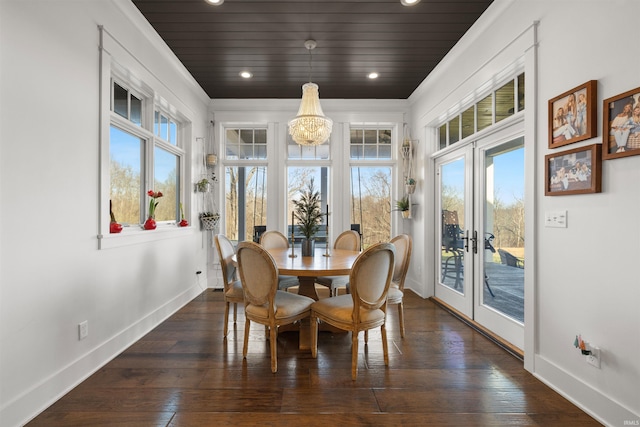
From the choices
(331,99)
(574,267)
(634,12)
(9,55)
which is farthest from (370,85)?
(9,55)

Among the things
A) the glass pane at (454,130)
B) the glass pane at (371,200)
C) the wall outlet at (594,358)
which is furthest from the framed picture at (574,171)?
the glass pane at (371,200)

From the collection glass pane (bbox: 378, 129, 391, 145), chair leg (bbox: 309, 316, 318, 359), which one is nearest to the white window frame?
chair leg (bbox: 309, 316, 318, 359)

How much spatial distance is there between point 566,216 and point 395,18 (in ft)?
7.10

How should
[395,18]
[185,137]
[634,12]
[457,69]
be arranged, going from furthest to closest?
[185,137] < [457,69] < [395,18] < [634,12]

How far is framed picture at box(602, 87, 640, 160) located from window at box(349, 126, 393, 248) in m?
3.22

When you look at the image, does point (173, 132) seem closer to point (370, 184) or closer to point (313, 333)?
point (370, 184)

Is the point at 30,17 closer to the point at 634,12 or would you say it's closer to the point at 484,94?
the point at 634,12

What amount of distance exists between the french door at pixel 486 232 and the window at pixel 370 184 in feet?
3.25

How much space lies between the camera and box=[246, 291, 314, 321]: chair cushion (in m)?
2.31

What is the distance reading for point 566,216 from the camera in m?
1.98

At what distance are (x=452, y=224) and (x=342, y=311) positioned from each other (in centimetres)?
225

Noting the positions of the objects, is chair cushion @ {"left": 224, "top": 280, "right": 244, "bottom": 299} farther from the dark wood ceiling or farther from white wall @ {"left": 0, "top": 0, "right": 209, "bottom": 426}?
the dark wood ceiling

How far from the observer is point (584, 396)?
6.03 feet

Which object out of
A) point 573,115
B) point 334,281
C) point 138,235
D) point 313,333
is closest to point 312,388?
point 313,333
